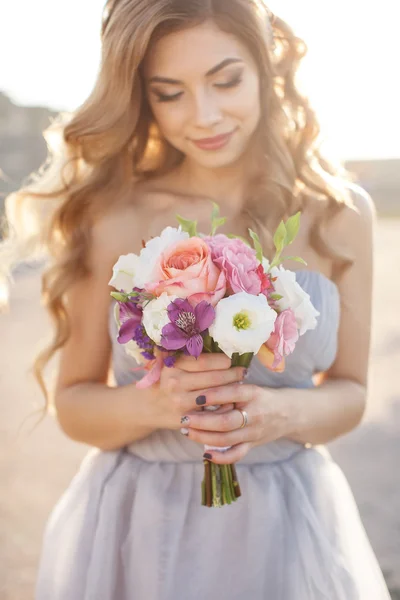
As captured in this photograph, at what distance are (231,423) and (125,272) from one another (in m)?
0.50

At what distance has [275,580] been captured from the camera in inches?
85.3

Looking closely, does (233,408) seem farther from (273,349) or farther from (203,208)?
(203,208)

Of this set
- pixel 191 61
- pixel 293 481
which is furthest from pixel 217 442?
pixel 191 61

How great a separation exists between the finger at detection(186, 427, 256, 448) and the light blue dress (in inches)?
14.6

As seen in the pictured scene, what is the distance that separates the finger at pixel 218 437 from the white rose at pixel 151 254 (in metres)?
0.45

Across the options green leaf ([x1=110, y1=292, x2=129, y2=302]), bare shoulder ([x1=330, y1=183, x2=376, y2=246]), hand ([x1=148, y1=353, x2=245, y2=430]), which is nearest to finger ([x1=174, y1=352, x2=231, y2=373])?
hand ([x1=148, y1=353, x2=245, y2=430])

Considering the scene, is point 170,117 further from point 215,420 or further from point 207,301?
point 215,420

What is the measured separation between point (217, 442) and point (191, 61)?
48.7 inches

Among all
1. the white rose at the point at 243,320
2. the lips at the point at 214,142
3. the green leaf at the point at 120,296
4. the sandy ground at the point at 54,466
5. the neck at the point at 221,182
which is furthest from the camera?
the sandy ground at the point at 54,466

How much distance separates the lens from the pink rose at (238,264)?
170cm

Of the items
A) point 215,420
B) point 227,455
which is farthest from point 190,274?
point 227,455

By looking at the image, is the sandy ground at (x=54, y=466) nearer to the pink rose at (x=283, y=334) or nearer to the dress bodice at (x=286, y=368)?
the dress bodice at (x=286, y=368)

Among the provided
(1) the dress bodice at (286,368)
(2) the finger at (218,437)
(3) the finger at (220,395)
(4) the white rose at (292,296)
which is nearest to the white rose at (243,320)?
(4) the white rose at (292,296)

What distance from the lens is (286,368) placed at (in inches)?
93.7
